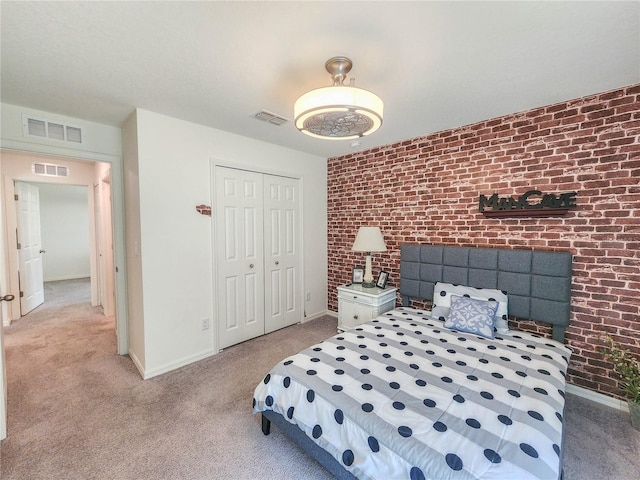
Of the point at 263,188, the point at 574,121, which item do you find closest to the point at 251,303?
the point at 263,188

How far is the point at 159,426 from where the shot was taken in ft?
6.49

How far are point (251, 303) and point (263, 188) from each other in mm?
1484

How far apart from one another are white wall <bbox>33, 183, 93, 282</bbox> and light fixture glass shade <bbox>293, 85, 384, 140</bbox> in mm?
7462

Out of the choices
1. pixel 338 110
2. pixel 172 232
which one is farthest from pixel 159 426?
pixel 338 110

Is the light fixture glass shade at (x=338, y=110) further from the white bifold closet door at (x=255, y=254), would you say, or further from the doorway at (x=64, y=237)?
the doorway at (x=64, y=237)

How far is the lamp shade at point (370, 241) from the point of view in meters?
3.30

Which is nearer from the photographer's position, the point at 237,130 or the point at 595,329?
the point at 595,329

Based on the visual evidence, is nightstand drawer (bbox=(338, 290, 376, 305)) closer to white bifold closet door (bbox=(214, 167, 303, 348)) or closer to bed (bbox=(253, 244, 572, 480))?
bed (bbox=(253, 244, 572, 480))

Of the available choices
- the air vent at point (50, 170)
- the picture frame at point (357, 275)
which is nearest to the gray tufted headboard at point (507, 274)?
the picture frame at point (357, 275)

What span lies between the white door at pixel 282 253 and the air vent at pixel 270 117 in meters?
0.90

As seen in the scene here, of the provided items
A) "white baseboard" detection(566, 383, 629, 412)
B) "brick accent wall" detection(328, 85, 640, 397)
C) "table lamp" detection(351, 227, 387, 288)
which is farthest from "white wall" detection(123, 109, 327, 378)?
"white baseboard" detection(566, 383, 629, 412)

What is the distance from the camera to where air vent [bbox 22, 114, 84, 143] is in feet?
7.75

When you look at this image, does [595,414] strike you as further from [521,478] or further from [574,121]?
[574,121]

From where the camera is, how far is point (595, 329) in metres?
2.24
